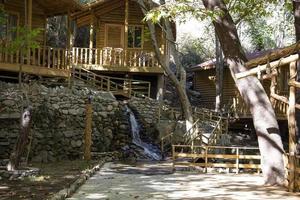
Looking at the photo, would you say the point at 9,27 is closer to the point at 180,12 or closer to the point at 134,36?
the point at 134,36

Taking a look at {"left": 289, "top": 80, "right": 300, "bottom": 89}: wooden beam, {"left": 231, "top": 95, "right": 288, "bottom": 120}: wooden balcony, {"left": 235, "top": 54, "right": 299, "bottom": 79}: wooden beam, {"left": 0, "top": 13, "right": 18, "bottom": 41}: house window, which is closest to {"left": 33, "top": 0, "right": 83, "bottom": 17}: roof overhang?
Result: {"left": 0, "top": 13, "right": 18, "bottom": 41}: house window

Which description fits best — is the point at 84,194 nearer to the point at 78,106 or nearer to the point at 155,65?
the point at 78,106

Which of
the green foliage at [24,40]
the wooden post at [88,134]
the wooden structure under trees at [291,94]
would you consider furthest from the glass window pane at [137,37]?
the wooden structure under trees at [291,94]

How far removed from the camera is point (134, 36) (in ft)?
89.5

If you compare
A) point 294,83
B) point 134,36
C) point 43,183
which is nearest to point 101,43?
point 134,36

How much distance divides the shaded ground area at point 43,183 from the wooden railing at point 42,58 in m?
4.37

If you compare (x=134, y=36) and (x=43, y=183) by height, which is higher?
(x=134, y=36)

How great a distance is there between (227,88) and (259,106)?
19.4m

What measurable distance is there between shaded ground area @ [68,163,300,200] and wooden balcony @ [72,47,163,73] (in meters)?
10.1

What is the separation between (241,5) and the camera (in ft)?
62.5

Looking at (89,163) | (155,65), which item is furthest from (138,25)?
(89,163)

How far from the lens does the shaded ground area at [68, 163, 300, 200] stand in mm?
10242

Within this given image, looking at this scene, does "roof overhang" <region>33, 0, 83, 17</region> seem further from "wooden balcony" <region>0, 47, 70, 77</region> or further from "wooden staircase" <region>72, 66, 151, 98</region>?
"wooden staircase" <region>72, 66, 151, 98</region>

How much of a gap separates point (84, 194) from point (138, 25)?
60.3 feet
